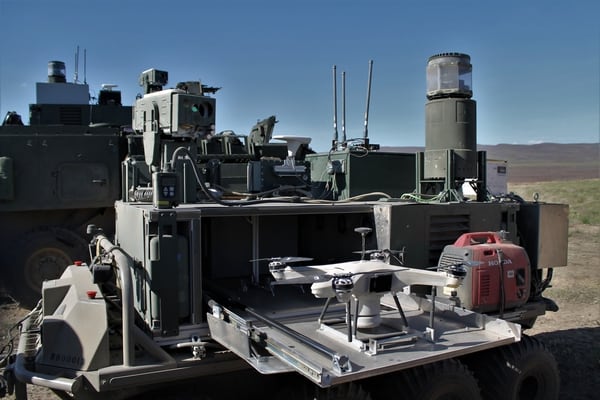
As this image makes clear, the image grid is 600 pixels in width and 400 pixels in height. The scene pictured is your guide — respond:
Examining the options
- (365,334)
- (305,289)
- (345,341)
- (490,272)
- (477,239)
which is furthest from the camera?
(305,289)

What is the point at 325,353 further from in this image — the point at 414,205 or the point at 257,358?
the point at 414,205

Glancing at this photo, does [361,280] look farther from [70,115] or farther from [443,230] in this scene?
[70,115]

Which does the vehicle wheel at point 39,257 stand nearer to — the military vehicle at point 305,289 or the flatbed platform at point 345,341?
the military vehicle at point 305,289

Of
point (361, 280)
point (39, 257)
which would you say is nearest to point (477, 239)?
point (361, 280)

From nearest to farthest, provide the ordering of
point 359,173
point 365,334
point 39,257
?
point 365,334 → point 359,173 → point 39,257

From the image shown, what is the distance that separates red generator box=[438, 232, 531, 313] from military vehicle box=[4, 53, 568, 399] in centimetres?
1

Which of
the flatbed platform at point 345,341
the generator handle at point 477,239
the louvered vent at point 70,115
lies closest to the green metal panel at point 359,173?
the generator handle at point 477,239

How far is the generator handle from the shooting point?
4.58m

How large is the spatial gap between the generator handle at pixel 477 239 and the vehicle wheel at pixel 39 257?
6239mm

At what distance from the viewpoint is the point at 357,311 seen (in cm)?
350

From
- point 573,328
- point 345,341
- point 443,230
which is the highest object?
point 443,230

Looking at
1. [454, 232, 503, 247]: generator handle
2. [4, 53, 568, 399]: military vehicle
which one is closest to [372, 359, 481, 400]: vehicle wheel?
[4, 53, 568, 399]: military vehicle

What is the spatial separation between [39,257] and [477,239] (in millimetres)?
6661

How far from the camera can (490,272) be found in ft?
14.4
